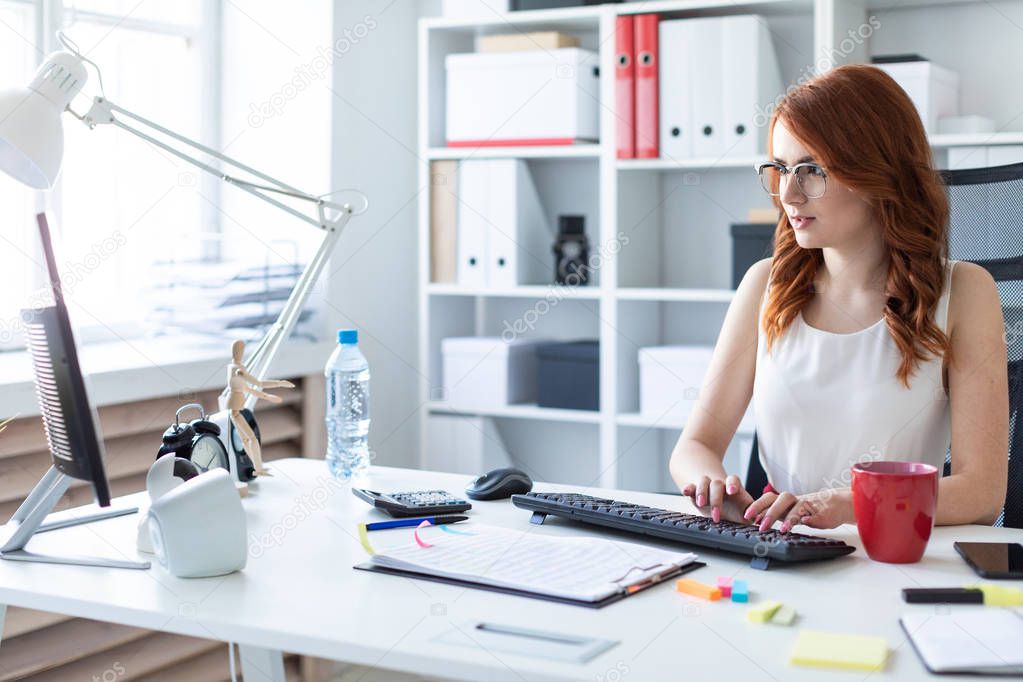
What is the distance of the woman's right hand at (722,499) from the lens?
1.36 metres

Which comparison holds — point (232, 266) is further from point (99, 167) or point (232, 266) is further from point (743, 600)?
point (743, 600)

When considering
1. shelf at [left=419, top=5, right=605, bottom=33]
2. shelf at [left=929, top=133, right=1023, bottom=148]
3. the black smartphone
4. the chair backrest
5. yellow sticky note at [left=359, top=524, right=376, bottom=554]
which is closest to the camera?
the black smartphone

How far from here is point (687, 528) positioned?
127 cm

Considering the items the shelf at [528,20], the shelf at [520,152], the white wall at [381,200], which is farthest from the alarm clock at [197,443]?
the shelf at [528,20]

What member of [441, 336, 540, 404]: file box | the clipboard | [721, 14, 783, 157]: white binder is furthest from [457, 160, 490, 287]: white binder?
the clipboard

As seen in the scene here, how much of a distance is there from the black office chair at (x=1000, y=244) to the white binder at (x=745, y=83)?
2.97 feet

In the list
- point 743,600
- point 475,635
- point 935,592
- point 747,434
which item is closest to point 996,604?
point 935,592

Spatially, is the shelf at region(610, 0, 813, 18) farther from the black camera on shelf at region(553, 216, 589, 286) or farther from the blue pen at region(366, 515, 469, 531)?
the blue pen at region(366, 515, 469, 531)

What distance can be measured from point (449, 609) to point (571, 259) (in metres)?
2.05

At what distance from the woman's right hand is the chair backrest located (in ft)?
1.92

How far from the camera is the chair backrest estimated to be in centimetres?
173

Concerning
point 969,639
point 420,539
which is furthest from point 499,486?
point 969,639

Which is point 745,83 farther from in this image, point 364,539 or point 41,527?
point 41,527

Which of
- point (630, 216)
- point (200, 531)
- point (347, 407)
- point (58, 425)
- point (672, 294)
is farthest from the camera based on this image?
point (630, 216)
